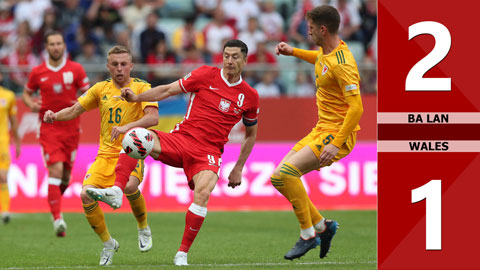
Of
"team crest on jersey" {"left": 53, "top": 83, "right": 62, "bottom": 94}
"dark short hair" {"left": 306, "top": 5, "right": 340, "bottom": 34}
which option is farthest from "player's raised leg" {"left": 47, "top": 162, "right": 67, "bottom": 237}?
"dark short hair" {"left": 306, "top": 5, "right": 340, "bottom": 34}

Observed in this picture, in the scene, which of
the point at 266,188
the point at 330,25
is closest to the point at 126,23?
the point at 266,188

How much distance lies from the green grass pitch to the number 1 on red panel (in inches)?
90.0

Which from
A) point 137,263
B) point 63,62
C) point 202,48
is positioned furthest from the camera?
point 202,48

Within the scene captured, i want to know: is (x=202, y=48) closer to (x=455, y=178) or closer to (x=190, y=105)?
(x=190, y=105)

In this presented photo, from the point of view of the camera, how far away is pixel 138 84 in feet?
30.0

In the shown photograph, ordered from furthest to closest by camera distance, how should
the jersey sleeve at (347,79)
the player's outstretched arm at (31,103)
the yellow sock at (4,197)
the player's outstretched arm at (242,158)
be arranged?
the yellow sock at (4,197)
the player's outstretched arm at (31,103)
the player's outstretched arm at (242,158)
the jersey sleeve at (347,79)

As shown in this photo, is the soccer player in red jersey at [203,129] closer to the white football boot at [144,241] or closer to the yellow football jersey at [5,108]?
the white football boot at [144,241]

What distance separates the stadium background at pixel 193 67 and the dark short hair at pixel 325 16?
745 centimetres

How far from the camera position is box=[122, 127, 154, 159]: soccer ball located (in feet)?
26.1

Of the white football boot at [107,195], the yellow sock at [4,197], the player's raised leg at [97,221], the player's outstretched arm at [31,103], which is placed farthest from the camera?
the yellow sock at [4,197]

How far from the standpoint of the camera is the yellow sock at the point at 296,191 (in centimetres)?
858

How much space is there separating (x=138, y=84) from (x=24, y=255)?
7.78 feet

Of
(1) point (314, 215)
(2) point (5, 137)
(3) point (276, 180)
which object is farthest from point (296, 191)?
(2) point (5, 137)

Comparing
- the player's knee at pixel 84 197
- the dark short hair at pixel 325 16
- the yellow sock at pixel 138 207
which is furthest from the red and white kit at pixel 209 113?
the yellow sock at pixel 138 207
